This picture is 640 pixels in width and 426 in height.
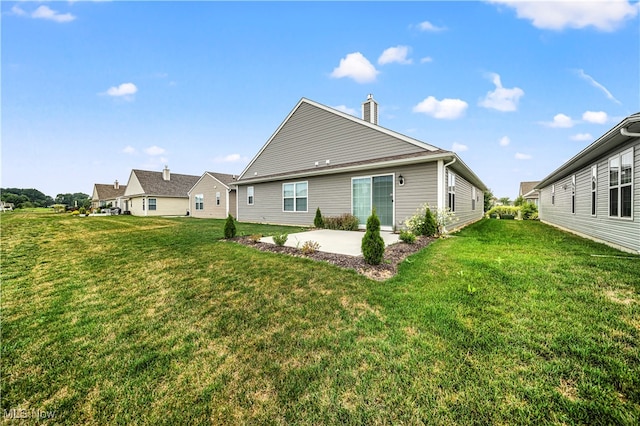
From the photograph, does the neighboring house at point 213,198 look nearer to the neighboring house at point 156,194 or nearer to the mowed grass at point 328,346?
the neighboring house at point 156,194

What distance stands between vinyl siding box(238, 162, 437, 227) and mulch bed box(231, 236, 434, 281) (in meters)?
2.12

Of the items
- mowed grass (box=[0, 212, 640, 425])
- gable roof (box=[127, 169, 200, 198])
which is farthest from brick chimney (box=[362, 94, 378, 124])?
gable roof (box=[127, 169, 200, 198])

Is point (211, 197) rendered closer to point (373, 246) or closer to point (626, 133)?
point (373, 246)

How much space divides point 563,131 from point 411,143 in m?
15.6

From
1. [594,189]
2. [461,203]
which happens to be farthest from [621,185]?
[461,203]

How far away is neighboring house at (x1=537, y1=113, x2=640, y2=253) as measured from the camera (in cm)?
582

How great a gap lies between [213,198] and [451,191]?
793 inches

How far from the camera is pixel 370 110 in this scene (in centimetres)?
1240

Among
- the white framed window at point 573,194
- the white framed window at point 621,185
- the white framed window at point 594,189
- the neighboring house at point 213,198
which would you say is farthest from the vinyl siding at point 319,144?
the white framed window at point 573,194

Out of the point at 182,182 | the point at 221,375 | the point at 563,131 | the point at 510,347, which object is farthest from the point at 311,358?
the point at 182,182

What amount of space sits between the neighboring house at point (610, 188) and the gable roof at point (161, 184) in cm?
3380

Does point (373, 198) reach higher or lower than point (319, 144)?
lower

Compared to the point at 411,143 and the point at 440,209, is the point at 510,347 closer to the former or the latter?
the point at 440,209

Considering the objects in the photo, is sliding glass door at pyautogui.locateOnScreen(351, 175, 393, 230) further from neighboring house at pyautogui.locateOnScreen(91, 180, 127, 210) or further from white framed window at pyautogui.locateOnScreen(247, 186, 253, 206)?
neighboring house at pyautogui.locateOnScreen(91, 180, 127, 210)
